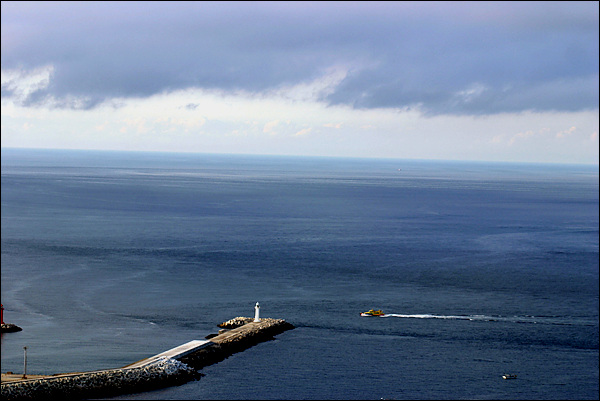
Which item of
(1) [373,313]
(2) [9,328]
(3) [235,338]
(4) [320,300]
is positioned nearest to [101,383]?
(3) [235,338]

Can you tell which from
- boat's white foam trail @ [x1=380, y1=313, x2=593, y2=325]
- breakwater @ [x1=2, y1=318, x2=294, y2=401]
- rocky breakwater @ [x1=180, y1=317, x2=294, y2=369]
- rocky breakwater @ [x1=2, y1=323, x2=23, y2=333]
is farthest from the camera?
boat's white foam trail @ [x1=380, y1=313, x2=593, y2=325]

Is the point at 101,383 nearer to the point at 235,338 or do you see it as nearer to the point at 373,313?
the point at 235,338

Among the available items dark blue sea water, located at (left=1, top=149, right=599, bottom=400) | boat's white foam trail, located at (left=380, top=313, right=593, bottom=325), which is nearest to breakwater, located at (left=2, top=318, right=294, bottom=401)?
dark blue sea water, located at (left=1, top=149, right=599, bottom=400)

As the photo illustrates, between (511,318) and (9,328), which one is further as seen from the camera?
(511,318)

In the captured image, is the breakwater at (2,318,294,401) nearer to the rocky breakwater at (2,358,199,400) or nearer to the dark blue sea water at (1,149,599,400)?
the rocky breakwater at (2,358,199,400)

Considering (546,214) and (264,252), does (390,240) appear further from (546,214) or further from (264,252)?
(546,214)

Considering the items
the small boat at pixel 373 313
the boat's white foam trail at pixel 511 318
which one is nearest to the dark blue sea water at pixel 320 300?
the boat's white foam trail at pixel 511 318

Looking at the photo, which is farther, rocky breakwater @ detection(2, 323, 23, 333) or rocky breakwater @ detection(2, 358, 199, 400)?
rocky breakwater @ detection(2, 323, 23, 333)
